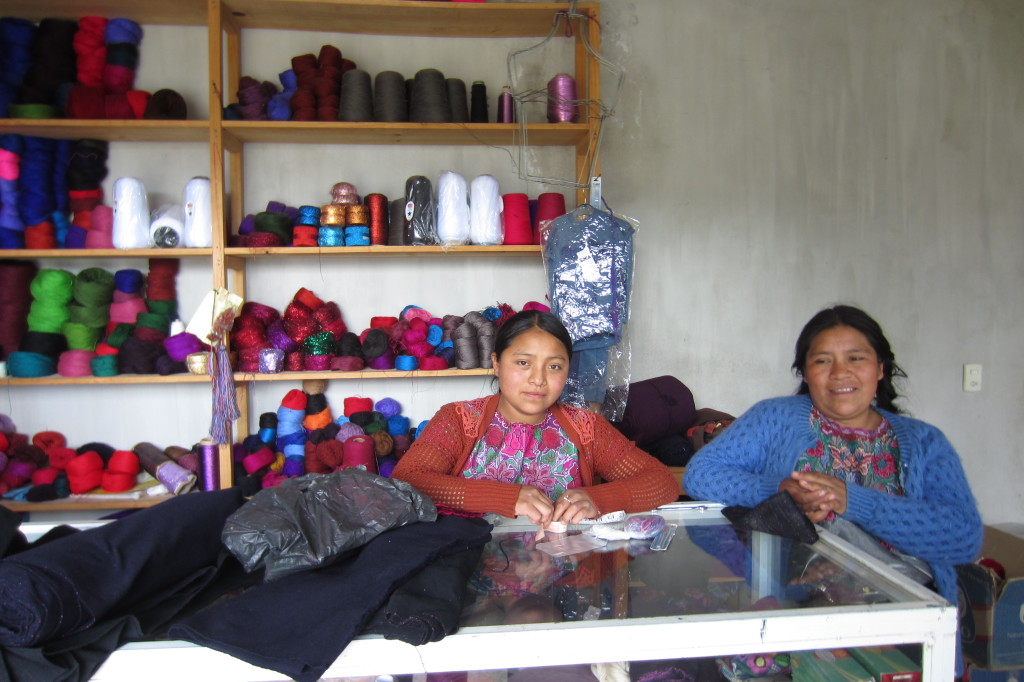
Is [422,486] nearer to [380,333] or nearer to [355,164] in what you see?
[380,333]

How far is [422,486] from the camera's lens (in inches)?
61.9

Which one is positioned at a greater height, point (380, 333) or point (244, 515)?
point (380, 333)

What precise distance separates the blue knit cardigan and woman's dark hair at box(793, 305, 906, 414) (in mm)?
54

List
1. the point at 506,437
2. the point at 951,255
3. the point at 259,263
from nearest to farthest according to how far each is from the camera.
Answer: the point at 506,437 < the point at 259,263 < the point at 951,255

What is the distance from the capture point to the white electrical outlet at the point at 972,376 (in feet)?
11.1

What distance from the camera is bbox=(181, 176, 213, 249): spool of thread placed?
2.80 m

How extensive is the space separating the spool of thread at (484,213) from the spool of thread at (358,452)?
95 centimetres

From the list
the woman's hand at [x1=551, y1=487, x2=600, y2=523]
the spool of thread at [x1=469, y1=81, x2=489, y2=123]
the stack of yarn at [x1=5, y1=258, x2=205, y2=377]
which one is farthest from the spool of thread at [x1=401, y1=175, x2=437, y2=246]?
the woman's hand at [x1=551, y1=487, x2=600, y2=523]

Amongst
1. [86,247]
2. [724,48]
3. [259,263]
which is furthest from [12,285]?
[724,48]

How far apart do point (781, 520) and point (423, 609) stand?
2.30 ft

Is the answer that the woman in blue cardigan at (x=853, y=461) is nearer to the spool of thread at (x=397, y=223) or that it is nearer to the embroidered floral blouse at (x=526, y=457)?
the embroidered floral blouse at (x=526, y=457)

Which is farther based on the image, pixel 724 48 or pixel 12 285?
pixel 724 48

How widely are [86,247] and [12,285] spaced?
34 centimetres

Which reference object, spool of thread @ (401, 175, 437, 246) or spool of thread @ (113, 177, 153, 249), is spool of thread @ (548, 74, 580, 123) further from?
spool of thread @ (113, 177, 153, 249)
